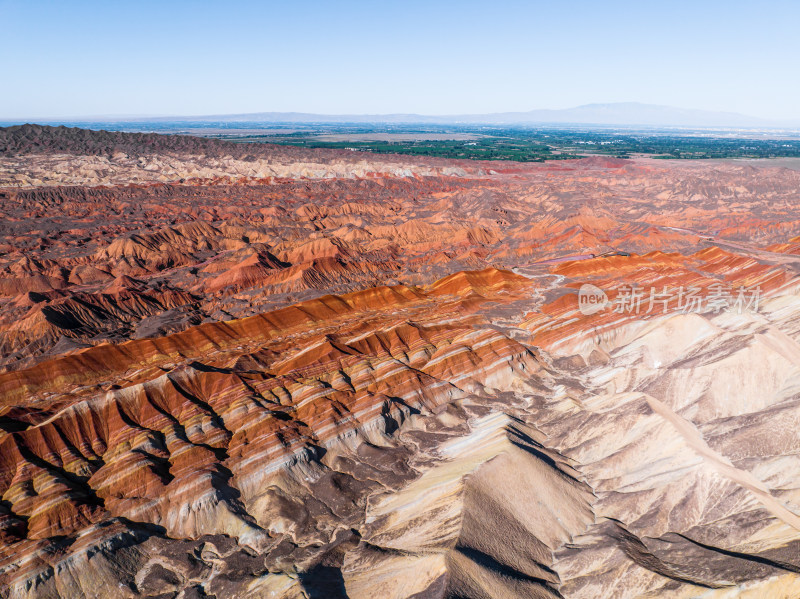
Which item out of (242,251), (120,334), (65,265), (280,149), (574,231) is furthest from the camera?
(280,149)

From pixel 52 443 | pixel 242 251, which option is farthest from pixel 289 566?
pixel 242 251

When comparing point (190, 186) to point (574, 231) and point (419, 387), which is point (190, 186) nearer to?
point (574, 231)

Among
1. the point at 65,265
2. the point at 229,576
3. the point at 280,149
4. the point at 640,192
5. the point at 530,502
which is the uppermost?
the point at 280,149

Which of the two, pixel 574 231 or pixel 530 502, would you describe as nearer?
pixel 530 502

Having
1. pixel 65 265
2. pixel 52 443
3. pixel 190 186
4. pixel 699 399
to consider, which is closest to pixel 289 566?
pixel 52 443

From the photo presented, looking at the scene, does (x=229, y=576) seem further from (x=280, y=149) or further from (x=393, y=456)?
(x=280, y=149)

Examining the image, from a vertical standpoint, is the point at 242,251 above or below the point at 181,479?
above

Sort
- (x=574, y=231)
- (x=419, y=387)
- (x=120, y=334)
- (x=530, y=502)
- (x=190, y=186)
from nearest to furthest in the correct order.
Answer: (x=530, y=502), (x=419, y=387), (x=120, y=334), (x=574, y=231), (x=190, y=186)
